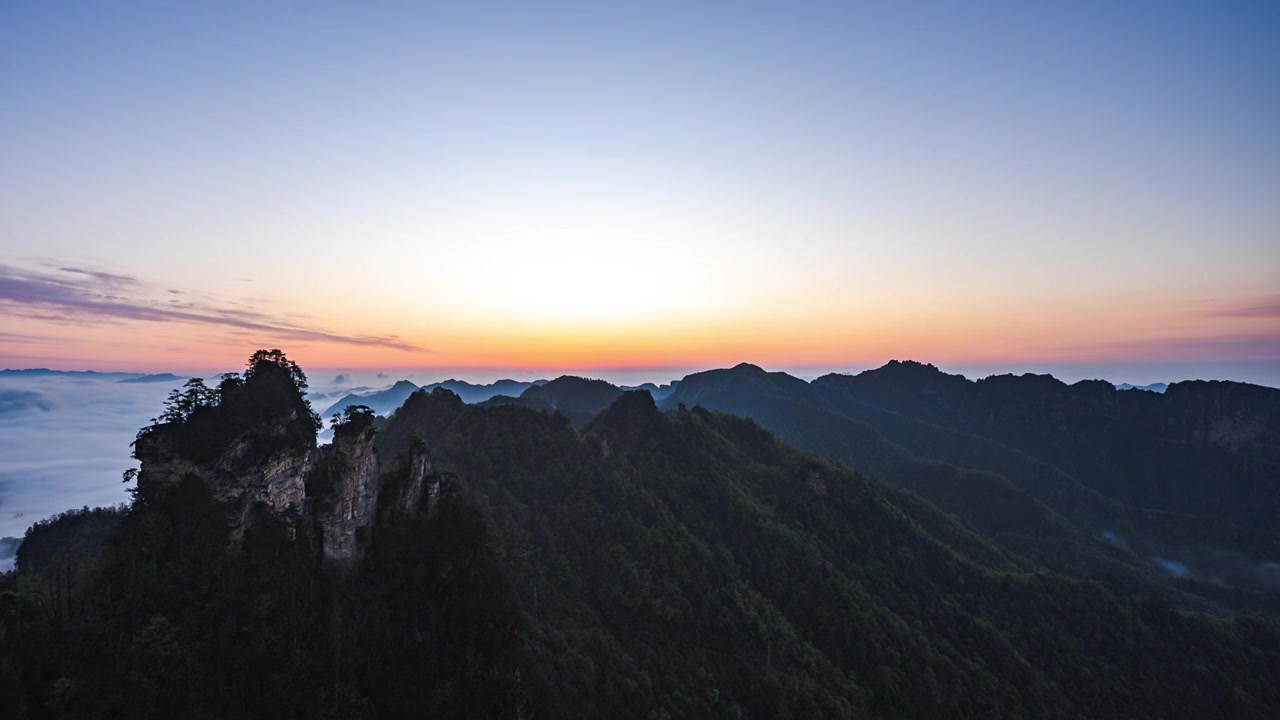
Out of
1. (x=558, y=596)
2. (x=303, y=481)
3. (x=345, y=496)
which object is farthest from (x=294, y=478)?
(x=558, y=596)

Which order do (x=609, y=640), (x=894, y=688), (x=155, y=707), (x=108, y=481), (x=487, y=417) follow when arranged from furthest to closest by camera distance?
(x=108, y=481) → (x=487, y=417) → (x=894, y=688) → (x=609, y=640) → (x=155, y=707)

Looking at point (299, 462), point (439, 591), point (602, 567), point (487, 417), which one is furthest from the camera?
point (487, 417)

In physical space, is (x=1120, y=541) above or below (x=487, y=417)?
below

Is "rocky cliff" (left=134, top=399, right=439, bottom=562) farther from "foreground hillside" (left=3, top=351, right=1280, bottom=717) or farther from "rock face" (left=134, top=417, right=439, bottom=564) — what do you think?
"foreground hillside" (left=3, top=351, right=1280, bottom=717)

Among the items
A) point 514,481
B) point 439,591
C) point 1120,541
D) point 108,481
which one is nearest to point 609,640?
point 439,591

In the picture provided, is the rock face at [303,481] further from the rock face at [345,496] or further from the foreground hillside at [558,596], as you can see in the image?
the foreground hillside at [558,596]

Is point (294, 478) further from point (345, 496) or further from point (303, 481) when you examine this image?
point (345, 496)

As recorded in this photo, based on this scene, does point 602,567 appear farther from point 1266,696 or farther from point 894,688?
point 1266,696
